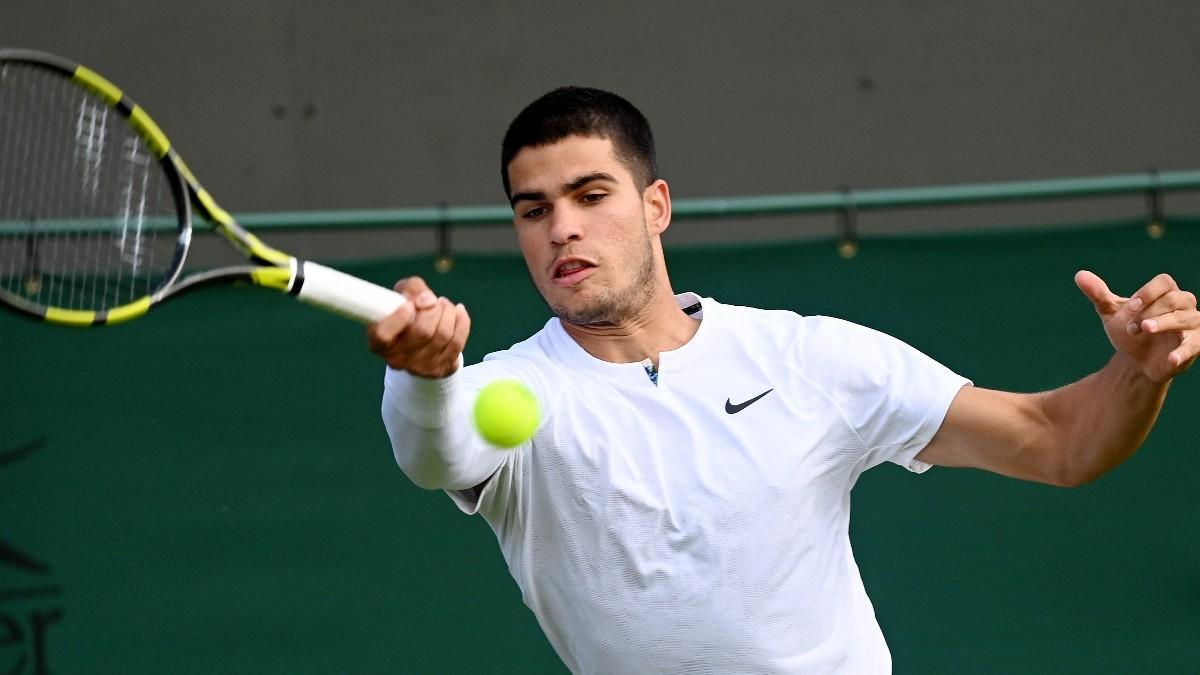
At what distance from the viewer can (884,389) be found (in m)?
2.90

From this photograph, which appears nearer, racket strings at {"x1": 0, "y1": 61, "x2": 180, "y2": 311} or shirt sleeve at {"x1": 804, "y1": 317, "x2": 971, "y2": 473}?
shirt sleeve at {"x1": 804, "y1": 317, "x2": 971, "y2": 473}

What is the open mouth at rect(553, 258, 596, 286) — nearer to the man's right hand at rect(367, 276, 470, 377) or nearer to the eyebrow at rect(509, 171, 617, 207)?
the eyebrow at rect(509, 171, 617, 207)

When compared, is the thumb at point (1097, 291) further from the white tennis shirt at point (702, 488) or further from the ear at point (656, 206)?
the ear at point (656, 206)

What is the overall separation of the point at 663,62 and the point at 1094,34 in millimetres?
1380

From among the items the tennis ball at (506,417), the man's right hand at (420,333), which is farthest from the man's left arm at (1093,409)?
the man's right hand at (420,333)

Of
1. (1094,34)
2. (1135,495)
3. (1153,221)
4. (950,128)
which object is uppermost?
(1094,34)

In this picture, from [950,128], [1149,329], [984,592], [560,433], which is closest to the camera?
[1149,329]

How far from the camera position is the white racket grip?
236 cm

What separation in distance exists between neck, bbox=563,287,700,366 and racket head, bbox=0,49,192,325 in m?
0.94

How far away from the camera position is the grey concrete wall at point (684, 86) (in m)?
5.12

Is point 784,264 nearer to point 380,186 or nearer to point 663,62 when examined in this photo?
point 663,62

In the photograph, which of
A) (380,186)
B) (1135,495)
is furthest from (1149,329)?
(380,186)

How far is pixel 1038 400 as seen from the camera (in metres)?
2.92

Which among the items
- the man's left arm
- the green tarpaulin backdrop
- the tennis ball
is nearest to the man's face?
the tennis ball
